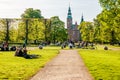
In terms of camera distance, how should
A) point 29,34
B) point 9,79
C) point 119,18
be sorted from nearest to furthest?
1. point 9,79
2. point 119,18
3. point 29,34

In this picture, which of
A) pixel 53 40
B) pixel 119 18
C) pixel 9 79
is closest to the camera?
pixel 9 79

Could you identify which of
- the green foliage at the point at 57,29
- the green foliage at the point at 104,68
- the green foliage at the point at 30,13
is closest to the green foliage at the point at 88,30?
the green foliage at the point at 57,29

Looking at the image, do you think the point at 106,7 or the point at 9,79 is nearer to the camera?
the point at 9,79

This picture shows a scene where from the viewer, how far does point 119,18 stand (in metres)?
46.8

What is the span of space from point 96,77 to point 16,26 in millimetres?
88202

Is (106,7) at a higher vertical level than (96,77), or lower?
higher

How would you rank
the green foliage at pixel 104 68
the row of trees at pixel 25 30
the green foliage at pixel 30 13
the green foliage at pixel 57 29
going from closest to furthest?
1. the green foliage at pixel 104 68
2. the row of trees at pixel 25 30
3. the green foliage at pixel 57 29
4. the green foliage at pixel 30 13

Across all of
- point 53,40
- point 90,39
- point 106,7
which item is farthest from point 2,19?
point 106,7

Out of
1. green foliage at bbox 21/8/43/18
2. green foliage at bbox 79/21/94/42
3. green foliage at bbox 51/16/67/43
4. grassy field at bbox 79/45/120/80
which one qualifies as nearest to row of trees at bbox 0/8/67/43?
green foliage at bbox 51/16/67/43

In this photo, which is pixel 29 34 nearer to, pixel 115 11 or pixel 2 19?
pixel 2 19

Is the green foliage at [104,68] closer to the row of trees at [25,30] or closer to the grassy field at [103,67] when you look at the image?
the grassy field at [103,67]

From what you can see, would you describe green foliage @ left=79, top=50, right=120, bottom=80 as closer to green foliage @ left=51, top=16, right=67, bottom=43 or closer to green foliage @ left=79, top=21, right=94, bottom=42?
green foliage @ left=51, top=16, right=67, bottom=43

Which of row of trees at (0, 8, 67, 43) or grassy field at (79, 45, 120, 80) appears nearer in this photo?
grassy field at (79, 45, 120, 80)

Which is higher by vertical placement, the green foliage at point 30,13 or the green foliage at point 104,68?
the green foliage at point 30,13
